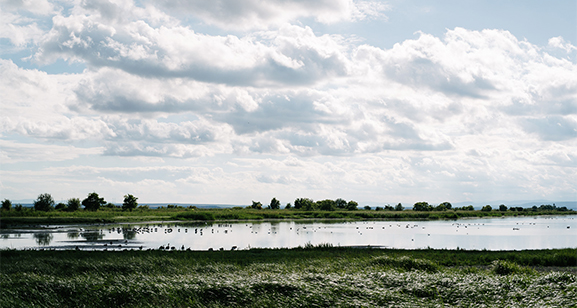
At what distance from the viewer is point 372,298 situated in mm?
13812

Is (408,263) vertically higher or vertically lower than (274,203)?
lower

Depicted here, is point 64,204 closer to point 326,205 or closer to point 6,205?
point 6,205

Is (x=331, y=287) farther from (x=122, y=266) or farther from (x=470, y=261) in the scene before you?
(x=470, y=261)

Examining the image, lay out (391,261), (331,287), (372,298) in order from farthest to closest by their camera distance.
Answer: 1. (391,261)
2. (331,287)
3. (372,298)

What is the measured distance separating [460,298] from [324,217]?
101450mm

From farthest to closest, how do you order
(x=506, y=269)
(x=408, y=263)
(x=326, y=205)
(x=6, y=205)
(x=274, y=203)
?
(x=274, y=203), (x=326, y=205), (x=6, y=205), (x=408, y=263), (x=506, y=269)

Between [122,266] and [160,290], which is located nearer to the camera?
[160,290]

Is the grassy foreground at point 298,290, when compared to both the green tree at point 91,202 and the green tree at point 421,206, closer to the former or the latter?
the green tree at point 91,202

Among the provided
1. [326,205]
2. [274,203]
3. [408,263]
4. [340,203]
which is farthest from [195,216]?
[408,263]

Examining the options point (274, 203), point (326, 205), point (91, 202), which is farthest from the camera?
point (274, 203)

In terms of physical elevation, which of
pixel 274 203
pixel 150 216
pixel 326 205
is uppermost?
pixel 274 203

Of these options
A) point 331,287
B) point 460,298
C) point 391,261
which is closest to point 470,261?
point 391,261

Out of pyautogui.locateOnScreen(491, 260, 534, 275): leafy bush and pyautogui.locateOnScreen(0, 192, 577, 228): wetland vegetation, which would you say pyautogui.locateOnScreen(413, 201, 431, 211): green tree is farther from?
pyautogui.locateOnScreen(491, 260, 534, 275): leafy bush

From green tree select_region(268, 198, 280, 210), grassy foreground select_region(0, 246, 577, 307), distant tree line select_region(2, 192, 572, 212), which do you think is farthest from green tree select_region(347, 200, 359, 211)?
grassy foreground select_region(0, 246, 577, 307)
